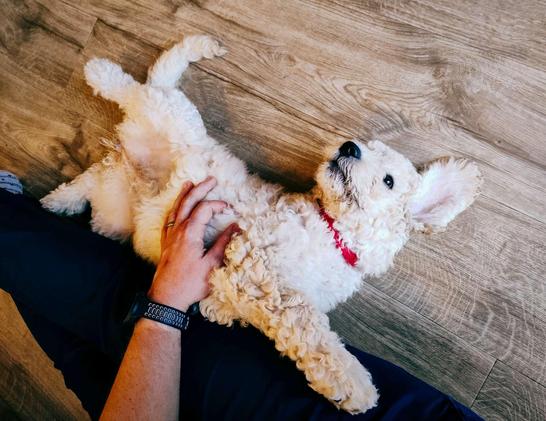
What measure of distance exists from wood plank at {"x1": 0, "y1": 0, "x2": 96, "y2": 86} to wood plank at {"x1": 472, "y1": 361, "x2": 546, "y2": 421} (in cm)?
186

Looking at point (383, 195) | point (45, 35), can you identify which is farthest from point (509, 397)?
point (45, 35)

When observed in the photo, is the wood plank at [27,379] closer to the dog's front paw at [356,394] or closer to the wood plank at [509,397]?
the dog's front paw at [356,394]

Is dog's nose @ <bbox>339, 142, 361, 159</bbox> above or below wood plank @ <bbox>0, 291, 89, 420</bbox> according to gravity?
above

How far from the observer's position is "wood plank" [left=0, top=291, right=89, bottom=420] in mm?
1631

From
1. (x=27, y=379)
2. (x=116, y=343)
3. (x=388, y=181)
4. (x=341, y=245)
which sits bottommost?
(x=27, y=379)

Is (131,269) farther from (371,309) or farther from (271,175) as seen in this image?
(371,309)

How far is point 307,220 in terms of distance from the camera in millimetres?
1195

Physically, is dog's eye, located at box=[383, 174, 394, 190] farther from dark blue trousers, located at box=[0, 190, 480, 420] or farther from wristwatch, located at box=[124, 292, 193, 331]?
wristwatch, located at box=[124, 292, 193, 331]

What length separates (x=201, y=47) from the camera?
4.70 feet

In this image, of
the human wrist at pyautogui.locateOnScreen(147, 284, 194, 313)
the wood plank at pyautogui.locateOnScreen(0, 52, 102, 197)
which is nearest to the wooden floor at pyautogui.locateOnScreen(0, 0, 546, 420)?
the wood plank at pyautogui.locateOnScreen(0, 52, 102, 197)

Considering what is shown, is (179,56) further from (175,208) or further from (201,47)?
(175,208)

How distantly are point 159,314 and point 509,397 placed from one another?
110 cm

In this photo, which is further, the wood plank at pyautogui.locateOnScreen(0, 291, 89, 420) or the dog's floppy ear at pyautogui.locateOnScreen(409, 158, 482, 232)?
the wood plank at pyautogui.locateOnScreen(0, 291, 89, 420)

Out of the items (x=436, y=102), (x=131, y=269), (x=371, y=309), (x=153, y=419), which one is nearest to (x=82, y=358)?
(x=131, y=269)
